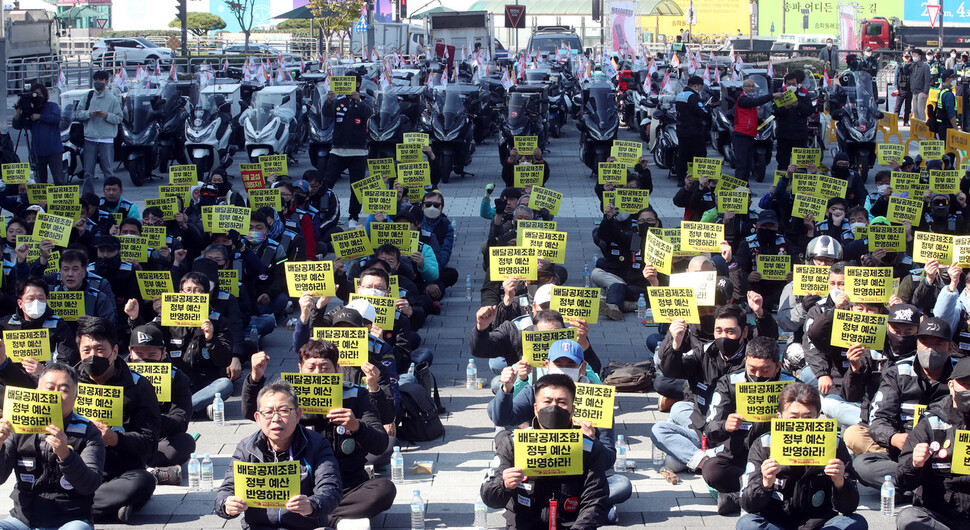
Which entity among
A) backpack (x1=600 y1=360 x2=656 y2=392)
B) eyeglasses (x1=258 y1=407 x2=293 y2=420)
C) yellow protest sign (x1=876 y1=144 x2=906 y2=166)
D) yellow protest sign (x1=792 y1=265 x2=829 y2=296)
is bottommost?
A: backpack (x1=600 y1=360 x2=656 y2=392)

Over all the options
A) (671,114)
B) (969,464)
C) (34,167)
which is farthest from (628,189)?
(34,167)

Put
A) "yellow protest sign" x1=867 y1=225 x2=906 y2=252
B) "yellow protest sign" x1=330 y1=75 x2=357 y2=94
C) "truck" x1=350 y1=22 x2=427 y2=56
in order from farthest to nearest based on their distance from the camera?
"truck" x1=350 y1=22 x2=427 y2=56 → "yellow protest sign" x1=330 y1=75 x2=357 y2=94 → "yellow protest sign" x1=867 y1=225 x2=906 y2=252

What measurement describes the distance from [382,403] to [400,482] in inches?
26.4

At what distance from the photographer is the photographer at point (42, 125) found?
17.4 metres

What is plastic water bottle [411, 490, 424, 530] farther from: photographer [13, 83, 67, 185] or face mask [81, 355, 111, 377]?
photographer [13, 83, 67, 185]

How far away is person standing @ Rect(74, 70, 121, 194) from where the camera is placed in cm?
1889

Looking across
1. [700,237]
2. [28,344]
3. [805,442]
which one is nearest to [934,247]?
[700,237]

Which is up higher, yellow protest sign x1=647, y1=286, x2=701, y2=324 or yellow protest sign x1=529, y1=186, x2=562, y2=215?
yellow protest sign x1=529, y1=186, x2=562, y2=215

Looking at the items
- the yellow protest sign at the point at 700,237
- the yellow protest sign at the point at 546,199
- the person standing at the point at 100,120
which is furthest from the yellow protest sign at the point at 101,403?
the person standing at the point at 100,120

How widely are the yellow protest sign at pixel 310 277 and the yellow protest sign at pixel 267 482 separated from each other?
3.60 meters

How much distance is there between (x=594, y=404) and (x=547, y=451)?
0.94 meters

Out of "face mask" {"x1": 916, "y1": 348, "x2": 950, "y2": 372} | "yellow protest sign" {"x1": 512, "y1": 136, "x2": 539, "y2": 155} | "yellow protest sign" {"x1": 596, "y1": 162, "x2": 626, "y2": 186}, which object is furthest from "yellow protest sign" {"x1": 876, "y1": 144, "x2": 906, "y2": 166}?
"face mask" {"x1": 916, "y1": 348, "x2": 950, "y2": 372}

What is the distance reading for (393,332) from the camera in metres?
9.17

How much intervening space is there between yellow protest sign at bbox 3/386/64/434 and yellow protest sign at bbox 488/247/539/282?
413 cm
